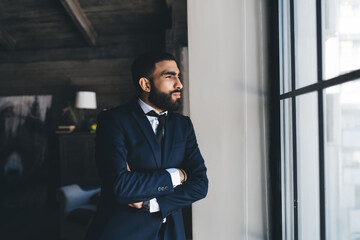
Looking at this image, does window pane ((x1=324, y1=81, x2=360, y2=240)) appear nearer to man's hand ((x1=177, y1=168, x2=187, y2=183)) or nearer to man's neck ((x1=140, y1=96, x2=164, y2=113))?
man's hand ((x1=177, y1=168, x2=187, y2=183))

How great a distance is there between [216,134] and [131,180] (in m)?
0.67

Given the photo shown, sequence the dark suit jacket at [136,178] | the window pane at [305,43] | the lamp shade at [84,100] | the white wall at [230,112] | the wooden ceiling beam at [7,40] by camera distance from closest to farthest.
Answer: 1. the window pane at [305,43]
2. the dark suit jacket at [136,178]
3. the white wall at [230,112]
4. the lamp shade at [84,100]
5. the wooden ceiling beam at [7,40]

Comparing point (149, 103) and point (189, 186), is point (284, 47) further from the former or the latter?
point (189, 186)

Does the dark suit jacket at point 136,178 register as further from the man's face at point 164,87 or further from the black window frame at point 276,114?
the black window frame at point 276,114

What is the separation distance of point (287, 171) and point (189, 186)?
1.70 ft

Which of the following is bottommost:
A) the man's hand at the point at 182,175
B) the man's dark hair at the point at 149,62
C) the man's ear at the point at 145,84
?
the man's hand at the point at 182,175

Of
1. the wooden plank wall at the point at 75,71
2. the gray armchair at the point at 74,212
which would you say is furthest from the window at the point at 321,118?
the wooden plank wall at the point at 75,71

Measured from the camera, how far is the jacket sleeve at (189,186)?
1095mm

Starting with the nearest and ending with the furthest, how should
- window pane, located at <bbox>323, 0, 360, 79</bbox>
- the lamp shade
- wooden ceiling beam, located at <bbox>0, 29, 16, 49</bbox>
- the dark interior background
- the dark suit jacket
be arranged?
1. window pane, located at <bbox>323, 0, 360, 79</bbox>
2. the dark suit jacket
3. the lamp shade
4. the dark interior background
5. wooden ceiling beam, located at <bbox>0, 29, 16, 49</bbox>

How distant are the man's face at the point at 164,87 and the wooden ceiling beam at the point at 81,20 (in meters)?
3.28

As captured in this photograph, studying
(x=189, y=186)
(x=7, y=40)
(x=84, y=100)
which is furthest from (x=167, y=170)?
(x=7, y=40)

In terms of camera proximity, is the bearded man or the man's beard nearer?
the bearded man

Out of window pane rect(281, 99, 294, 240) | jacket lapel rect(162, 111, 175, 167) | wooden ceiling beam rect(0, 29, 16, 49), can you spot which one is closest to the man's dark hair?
jacket lapel rect(162, 111, 175, 167)

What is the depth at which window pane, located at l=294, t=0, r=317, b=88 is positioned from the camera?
0.94m
